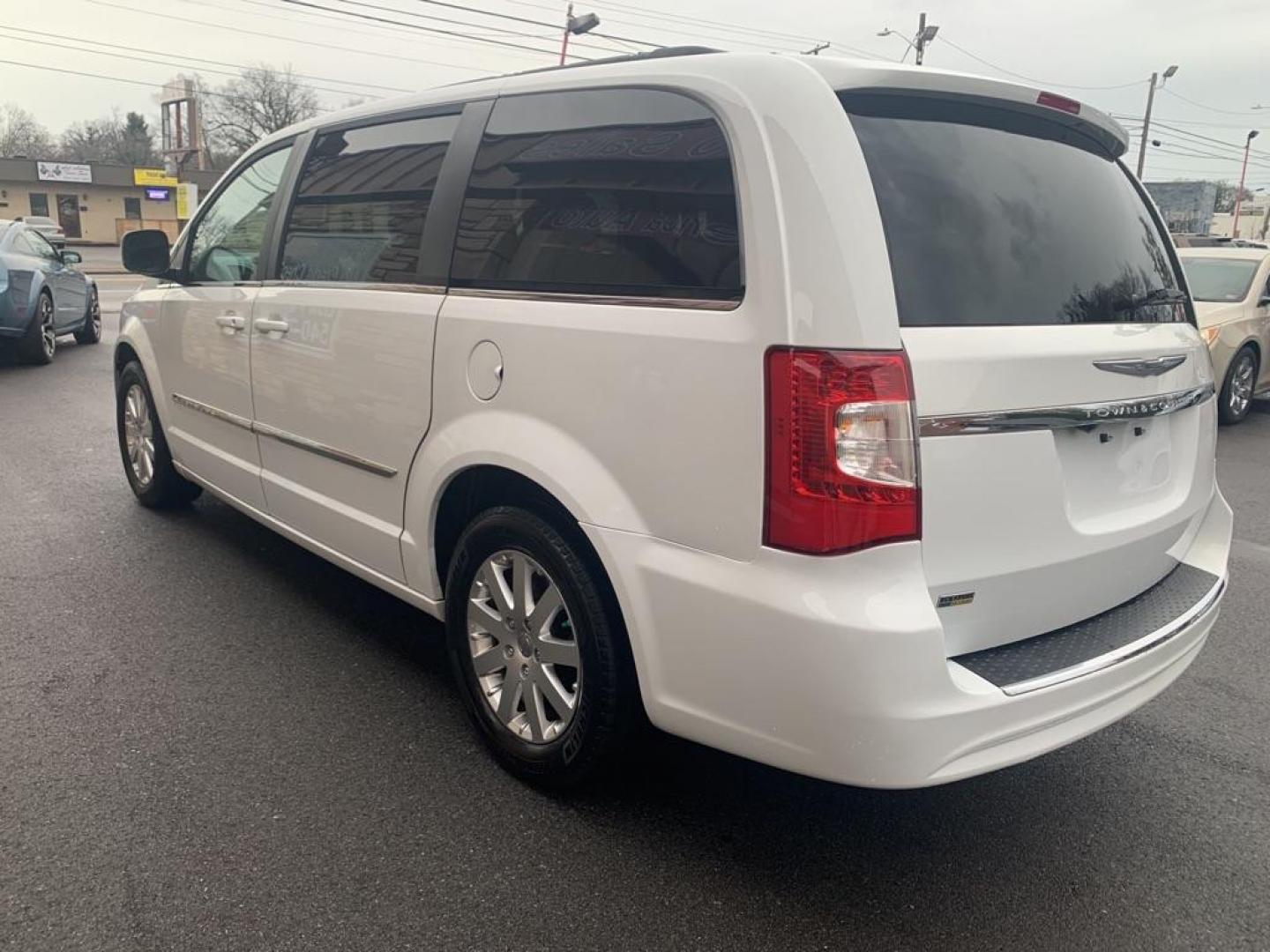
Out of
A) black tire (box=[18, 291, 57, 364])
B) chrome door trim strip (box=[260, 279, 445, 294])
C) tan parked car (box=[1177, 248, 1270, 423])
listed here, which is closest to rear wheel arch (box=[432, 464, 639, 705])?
chrome door trim strip (box=[260, 279, 445, 294])

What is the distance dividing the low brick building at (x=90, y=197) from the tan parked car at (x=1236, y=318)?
57.8 metres

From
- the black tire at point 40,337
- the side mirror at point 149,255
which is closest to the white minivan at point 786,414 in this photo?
the side mirror at point 149,255

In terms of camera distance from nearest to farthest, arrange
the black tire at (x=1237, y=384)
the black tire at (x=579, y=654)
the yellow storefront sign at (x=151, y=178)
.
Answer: the black tire at (x=579, y=654) → the black tire at (x=1237, y=384) → the yellow storefront sign at (x=151, y=178)

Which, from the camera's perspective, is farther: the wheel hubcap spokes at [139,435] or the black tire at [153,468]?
the wheel hubcap spokes at [139,435]

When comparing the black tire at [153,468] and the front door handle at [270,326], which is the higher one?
the front door handle at [270,326]

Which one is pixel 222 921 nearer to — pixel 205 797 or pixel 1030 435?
pixel 205 797

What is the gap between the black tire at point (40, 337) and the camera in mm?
10539

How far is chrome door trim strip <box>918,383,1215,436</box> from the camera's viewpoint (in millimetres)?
2008

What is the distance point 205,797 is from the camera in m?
2.65

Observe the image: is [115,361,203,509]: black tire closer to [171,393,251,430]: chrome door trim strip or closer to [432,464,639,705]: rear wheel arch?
[171,393,251,430]: chrome door trim strip

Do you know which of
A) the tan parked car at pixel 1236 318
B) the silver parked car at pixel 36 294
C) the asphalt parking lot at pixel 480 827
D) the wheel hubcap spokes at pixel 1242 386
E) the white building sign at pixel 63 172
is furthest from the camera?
the white building sign at pixel 63 172

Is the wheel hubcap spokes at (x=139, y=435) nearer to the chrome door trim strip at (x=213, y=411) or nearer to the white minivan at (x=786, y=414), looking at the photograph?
the chrome door trim strip at (x=213, y=411)

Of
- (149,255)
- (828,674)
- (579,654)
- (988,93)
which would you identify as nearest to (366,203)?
(579,654)

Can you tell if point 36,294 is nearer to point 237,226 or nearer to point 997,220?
point 237,226
